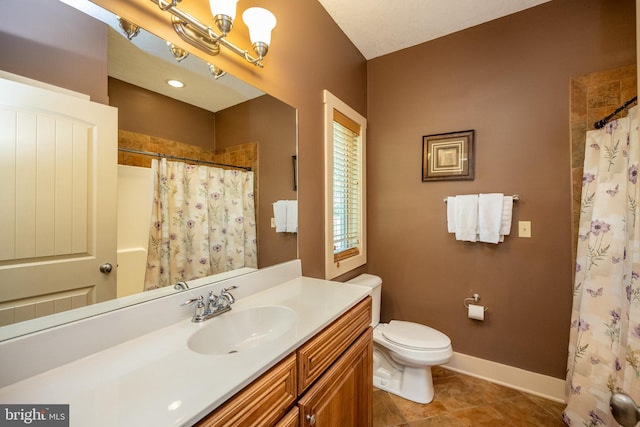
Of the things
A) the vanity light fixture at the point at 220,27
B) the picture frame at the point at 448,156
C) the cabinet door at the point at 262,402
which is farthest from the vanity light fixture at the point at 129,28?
the picture frame at the point at 448,156

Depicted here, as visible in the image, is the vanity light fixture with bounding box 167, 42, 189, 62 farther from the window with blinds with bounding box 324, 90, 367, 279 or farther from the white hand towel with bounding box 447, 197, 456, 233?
the white hand towel with bounding box 447, 197, 456, 233

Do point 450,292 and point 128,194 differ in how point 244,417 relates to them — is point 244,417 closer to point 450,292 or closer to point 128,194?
point 128,194

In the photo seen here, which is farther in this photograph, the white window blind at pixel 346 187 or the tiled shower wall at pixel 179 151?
the white window blind at pixel 346 187

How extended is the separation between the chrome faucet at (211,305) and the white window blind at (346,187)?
3.13 feet

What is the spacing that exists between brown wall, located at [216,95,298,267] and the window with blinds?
1.11ft

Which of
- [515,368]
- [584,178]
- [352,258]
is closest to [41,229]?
[352,258]

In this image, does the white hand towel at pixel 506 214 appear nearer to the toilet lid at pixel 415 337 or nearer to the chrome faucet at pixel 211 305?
the toilet lid at pixel 415 337

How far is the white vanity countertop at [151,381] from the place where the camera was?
1.61 feet

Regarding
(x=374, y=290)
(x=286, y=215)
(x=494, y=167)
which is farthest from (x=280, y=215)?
(x=494, y=167)

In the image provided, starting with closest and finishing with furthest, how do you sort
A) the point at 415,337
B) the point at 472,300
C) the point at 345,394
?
the point at 345,394 < the point at 415,337 < the point at 472,300

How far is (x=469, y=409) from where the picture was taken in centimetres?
163

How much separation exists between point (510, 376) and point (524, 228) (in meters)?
1.08

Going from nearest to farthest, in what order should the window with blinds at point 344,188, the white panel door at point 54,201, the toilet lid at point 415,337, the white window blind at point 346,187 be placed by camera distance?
1. the white panel door at point 54,201
2. the toilet lid at point 415,337
3. the window with blinds at point 344,188
4. the white window blind at point 346,187

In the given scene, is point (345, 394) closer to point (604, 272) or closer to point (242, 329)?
point (242, 329)
